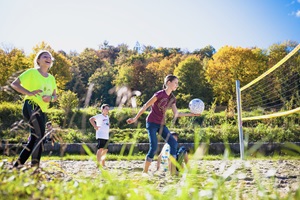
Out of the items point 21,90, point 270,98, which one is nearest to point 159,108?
point 21,90

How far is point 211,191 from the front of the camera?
143 cm

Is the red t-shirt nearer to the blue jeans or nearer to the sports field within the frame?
the blue jeans

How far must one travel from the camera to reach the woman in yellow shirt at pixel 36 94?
143 inches

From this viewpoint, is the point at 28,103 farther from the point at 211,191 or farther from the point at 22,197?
the point at 211,191

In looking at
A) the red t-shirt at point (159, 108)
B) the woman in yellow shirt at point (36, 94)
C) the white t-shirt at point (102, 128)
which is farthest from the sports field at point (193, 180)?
the white t-shirt at point (102, 128)

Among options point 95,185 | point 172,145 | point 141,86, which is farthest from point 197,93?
point 95,185

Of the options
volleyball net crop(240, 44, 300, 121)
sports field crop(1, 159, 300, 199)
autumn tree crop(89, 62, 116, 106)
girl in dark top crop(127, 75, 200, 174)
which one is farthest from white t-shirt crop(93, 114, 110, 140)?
autumn tree crop(89, 62, 116, 106)

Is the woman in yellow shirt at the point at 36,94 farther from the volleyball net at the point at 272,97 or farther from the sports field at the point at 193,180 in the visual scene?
the volleyball net at the point at 272,97

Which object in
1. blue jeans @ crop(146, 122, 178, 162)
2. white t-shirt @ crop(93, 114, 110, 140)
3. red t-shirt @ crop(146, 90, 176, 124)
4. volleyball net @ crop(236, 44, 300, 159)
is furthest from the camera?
volleyball net @ crop(236, 44, 300, 159)

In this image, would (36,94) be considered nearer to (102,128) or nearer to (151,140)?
(151,140)

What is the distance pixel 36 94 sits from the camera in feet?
12.3

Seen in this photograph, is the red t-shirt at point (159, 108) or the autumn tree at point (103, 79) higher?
the autumn tree at point (103, 79)

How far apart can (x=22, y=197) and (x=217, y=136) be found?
8892mm

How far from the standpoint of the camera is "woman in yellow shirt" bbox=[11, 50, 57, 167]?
3.62m
